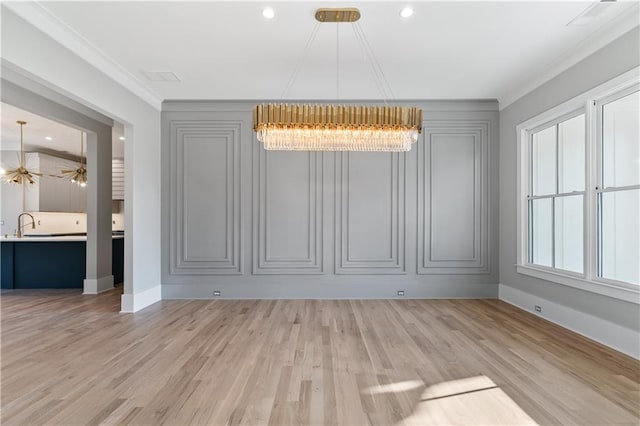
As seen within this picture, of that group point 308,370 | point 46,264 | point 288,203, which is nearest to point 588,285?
point 308,370

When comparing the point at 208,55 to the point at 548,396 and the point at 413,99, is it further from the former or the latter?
the point at 548,396

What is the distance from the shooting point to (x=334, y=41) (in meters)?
3.22

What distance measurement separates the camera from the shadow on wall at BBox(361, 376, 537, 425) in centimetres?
193

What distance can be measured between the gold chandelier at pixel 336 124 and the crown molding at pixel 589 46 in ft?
5.92

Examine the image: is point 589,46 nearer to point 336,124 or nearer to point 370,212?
point 336,124

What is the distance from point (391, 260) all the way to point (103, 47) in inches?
169

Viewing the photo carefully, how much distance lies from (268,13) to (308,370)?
286 centimetres

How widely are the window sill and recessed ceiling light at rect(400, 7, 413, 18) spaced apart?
116 inches

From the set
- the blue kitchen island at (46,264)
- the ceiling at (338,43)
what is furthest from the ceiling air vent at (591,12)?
the blue kitchen island at (46,264)

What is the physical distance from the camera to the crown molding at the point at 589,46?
280 centimetres

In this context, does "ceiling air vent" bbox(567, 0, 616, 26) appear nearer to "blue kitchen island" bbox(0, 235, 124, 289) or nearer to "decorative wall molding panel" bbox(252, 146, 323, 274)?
"decorative wall molding panel" bbox(252, 146, 323, 274)

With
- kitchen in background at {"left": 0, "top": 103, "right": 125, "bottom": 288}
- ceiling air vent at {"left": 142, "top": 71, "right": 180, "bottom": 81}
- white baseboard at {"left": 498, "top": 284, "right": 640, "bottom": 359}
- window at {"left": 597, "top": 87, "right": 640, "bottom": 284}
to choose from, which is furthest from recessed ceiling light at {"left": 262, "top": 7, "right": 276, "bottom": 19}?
kitchen in background at {"left": 0, "top": 103, "right": 125, "bottom": 288}

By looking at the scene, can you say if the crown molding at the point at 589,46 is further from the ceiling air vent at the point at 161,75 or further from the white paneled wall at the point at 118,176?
the white paneled wall at the point at 118,176

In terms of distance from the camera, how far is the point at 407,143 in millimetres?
3158
